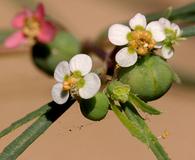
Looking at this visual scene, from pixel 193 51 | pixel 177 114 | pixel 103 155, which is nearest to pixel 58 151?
pixel 103 155

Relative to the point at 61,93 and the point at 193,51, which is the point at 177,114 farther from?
the point at 61,93

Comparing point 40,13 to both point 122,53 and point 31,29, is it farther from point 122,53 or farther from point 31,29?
point 122,53

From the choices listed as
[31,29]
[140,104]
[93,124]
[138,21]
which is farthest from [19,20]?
[93,124]

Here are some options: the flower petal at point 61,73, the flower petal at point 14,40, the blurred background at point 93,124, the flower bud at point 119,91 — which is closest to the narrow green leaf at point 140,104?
the flower bud at point 119,91

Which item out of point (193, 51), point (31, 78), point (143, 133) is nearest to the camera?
point (143, 133)

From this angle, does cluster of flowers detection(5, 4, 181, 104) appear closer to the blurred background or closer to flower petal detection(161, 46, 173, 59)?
flower petal detection(161, 46, 173, 59)

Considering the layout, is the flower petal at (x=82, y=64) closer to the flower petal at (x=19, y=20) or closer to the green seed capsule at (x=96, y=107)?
the green seed capsule at (x=96, y=107)
